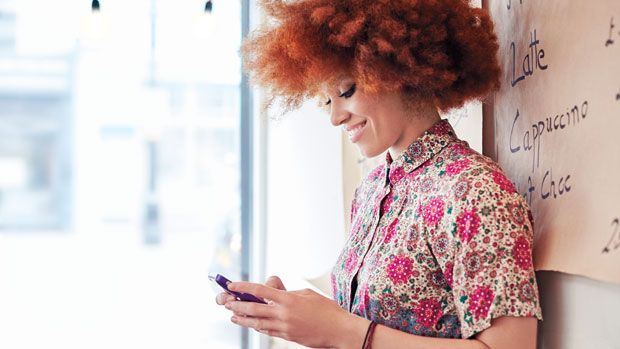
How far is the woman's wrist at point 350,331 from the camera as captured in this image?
964mm

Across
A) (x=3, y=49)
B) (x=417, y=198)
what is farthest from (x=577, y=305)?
(x=3, y=49)

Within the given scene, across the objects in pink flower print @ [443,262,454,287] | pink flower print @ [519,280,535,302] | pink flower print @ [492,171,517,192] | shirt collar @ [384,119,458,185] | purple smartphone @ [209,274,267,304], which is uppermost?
shirt collar @ [384,119,458,185]

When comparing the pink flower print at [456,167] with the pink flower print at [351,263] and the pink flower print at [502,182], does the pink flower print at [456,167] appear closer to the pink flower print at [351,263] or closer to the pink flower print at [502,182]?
the pink flower print at [502,182]

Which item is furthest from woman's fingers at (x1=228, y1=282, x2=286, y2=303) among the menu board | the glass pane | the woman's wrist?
the glass pane

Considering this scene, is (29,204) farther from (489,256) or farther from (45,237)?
(489,256)

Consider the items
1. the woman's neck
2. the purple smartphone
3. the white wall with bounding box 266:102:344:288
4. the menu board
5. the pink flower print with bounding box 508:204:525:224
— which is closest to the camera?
the menu board

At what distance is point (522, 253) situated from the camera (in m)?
→ 0.88

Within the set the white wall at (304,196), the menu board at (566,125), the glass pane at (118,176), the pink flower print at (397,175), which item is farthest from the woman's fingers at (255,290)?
the glass pane at (118,176)

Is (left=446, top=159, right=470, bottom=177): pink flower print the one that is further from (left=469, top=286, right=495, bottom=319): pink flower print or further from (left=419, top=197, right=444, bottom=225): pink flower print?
(left=469, top=286, right=495, bottom=319): pink flower print

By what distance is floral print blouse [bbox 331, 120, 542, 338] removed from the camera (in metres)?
0.87

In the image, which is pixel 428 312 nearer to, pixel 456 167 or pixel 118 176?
pixel 456 167

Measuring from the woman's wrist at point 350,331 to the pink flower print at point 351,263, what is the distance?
0.19 m

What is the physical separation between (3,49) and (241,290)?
451cm

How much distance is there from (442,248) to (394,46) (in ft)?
1.13
